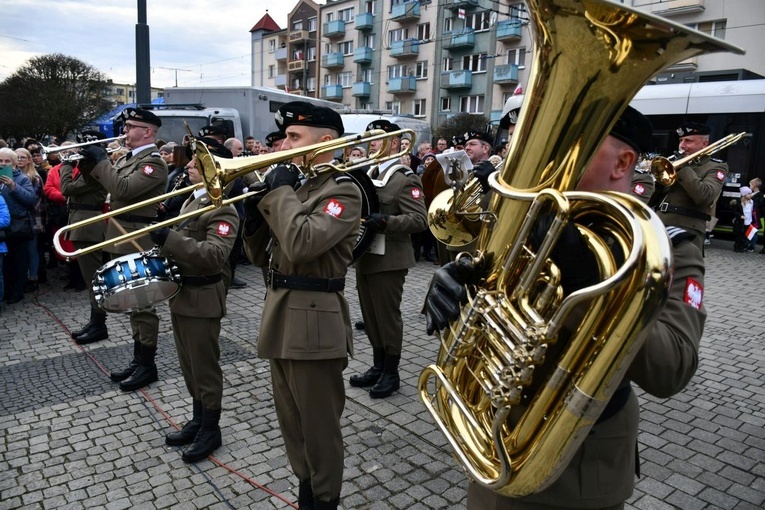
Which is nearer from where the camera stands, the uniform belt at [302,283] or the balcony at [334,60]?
the uniform belt at [302,283]

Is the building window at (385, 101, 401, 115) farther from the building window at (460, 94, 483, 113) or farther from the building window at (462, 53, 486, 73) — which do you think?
the building window at (462, 53, 486, 73)

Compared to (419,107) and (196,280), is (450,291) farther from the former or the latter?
(419,107)

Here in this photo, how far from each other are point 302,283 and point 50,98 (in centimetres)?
3305

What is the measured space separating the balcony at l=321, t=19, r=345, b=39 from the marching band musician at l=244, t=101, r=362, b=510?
50.3 m

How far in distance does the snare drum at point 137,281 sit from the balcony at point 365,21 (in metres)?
46.3

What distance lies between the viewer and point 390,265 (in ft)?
16.1

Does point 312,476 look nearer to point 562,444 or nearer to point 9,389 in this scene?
point 562,444

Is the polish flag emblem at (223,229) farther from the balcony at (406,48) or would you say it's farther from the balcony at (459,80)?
the balcony at (406,48)

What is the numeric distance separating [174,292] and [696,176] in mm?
5538

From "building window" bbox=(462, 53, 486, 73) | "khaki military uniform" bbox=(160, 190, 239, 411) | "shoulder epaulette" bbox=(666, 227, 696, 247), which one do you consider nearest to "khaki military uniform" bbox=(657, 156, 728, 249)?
"khaki military uniform" bbox=(160, 190, 239, 411)

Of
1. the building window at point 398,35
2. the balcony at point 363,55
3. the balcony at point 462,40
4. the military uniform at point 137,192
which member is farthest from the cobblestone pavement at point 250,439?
the balcony at point 363,55

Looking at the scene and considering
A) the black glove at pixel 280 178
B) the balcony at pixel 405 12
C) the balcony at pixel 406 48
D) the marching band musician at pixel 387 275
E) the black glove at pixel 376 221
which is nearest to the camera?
the black glove at pixel 280 178

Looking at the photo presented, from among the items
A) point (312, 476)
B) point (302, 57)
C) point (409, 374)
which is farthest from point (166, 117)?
point (302, 57)

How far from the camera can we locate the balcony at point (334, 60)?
4966 centimetres
